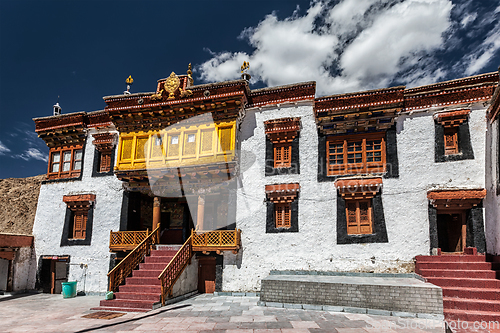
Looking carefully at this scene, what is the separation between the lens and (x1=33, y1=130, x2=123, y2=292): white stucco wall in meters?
16.6

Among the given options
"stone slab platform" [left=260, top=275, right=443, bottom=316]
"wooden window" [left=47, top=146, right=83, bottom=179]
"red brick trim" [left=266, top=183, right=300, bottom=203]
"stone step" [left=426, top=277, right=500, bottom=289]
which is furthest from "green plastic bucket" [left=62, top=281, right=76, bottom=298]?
"stone step" [left=426, top=277, right=500, bottom=289]

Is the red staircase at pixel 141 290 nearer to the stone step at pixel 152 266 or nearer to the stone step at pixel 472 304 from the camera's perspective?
the stone step at pixel 152 266

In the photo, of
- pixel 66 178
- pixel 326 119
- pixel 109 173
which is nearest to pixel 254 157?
pixel 326 119

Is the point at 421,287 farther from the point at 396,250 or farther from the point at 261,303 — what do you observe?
the point at 261,303

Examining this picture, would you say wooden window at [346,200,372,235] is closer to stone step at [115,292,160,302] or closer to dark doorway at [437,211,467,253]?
dark doorway at [437,211,467,253]

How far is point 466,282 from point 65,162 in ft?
66.0

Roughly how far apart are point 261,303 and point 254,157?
672 centimetres

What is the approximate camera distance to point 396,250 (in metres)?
12.8

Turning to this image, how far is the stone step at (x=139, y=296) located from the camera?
1159 cm

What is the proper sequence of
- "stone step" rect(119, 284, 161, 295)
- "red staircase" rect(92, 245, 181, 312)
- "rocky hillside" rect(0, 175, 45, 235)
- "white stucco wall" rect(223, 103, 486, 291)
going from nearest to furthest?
"red staircase" rect(92, 245, 181, 312)
"stone step" rect(119, 284, 161, 295)
"white stucco wall" rect(223, 103, 486, 291)
"rocky hillside" rect(0, 175, 45, 235)

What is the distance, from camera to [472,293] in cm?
964

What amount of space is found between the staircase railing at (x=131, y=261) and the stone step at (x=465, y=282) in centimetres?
1146

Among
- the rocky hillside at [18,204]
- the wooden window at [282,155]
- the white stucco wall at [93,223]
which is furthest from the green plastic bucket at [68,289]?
the rocky hillside at [18,204]

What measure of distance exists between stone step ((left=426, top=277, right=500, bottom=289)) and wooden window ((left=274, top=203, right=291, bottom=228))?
5.98 metres
